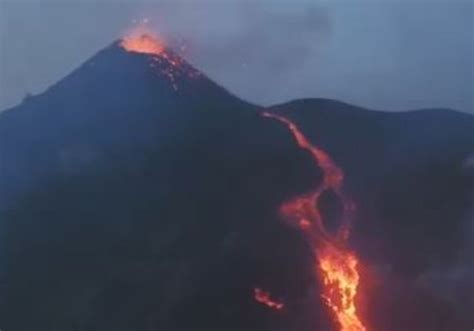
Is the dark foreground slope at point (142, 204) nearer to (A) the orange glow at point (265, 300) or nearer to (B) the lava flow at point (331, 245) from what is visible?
(A) the orange glow at point (265, 300)

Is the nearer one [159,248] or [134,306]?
[134,306]

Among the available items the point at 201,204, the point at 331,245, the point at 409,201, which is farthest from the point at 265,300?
the point at 409,201

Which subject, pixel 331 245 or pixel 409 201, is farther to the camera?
pixel 409 201

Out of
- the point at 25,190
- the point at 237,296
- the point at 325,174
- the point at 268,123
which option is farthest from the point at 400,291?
the point at 25,190

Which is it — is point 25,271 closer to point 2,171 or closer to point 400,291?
point 2,171

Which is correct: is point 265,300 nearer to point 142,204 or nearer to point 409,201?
point 142,204
